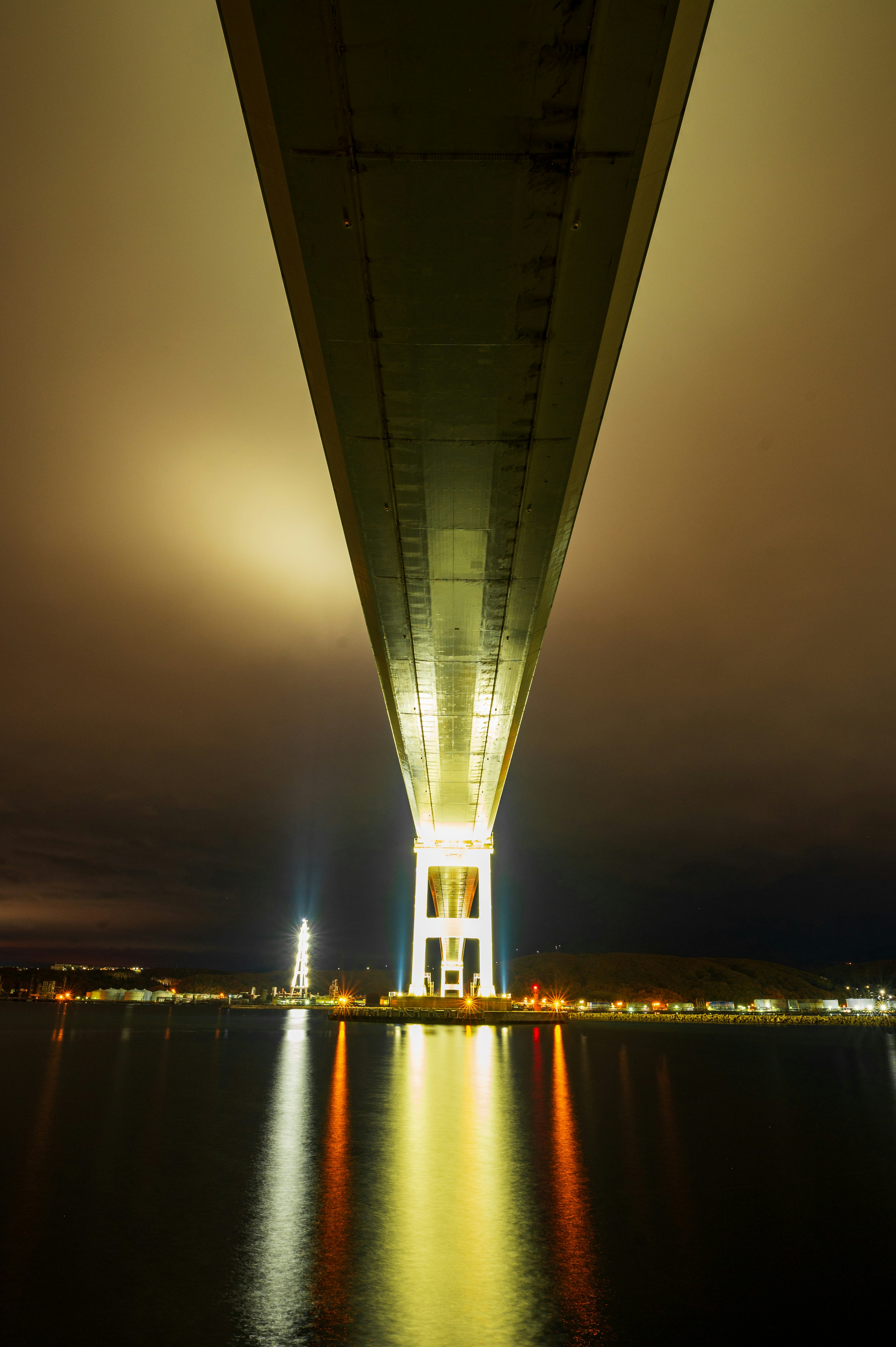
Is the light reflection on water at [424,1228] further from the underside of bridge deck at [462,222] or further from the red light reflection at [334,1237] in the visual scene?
the underside of bridge deck at [462,222]

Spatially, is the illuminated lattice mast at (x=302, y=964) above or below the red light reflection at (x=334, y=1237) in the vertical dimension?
above

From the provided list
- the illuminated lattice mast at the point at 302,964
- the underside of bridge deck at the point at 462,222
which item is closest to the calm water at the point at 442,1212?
the underside of bridge deck at the point at 462,222

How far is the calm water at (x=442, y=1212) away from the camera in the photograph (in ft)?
20.8

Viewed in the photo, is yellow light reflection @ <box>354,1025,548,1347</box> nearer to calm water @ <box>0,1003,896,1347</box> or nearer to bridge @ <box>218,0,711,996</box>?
calm water @ <box>0,1003,896,1347</box>

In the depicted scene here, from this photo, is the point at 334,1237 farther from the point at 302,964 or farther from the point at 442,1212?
the point at 302,964

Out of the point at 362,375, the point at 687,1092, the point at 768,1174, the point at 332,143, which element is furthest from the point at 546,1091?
the point at 332,143

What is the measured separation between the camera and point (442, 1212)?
933 cm

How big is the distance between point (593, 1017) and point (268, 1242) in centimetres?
9012

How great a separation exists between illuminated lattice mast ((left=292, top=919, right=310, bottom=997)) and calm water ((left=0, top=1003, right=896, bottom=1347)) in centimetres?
9346

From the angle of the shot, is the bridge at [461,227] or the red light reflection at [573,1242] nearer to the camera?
the red light reflection at [573,1242]

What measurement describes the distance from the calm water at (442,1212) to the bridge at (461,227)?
33.7ft

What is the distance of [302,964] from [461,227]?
403 ft

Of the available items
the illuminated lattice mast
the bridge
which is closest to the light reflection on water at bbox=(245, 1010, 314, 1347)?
the bridge

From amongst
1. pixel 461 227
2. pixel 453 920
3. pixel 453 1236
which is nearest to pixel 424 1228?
pixel 453 1236
